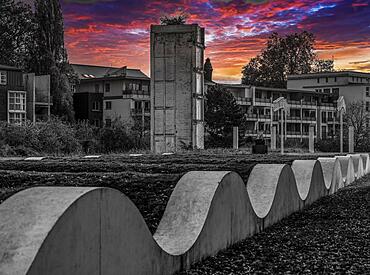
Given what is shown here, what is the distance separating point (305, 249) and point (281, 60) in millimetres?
91282

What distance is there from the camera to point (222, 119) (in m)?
63.6

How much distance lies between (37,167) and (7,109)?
43.9m

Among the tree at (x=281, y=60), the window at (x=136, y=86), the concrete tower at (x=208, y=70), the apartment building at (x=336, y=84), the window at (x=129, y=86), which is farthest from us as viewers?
the tree at (x=281, y=60)

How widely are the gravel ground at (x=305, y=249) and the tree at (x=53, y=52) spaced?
51312mm

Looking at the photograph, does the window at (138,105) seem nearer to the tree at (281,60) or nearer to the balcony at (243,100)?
the balcony at (243,100)

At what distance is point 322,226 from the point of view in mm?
9719

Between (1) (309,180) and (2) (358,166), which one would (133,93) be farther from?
(1) (309,180)

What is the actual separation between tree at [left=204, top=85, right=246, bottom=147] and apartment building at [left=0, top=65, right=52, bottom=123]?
49.3 ft

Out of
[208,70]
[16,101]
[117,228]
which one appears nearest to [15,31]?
[16,101]

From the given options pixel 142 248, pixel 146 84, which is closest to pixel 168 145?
pixel 142 248

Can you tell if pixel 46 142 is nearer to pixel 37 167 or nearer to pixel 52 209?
pixel 37 167

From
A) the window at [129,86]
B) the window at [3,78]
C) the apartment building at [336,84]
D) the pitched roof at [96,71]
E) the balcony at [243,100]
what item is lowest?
the balcony at [243,100]

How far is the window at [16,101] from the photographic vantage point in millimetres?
56531

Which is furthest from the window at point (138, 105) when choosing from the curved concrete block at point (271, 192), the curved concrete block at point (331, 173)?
the curved concrete block at point (271, 192)
